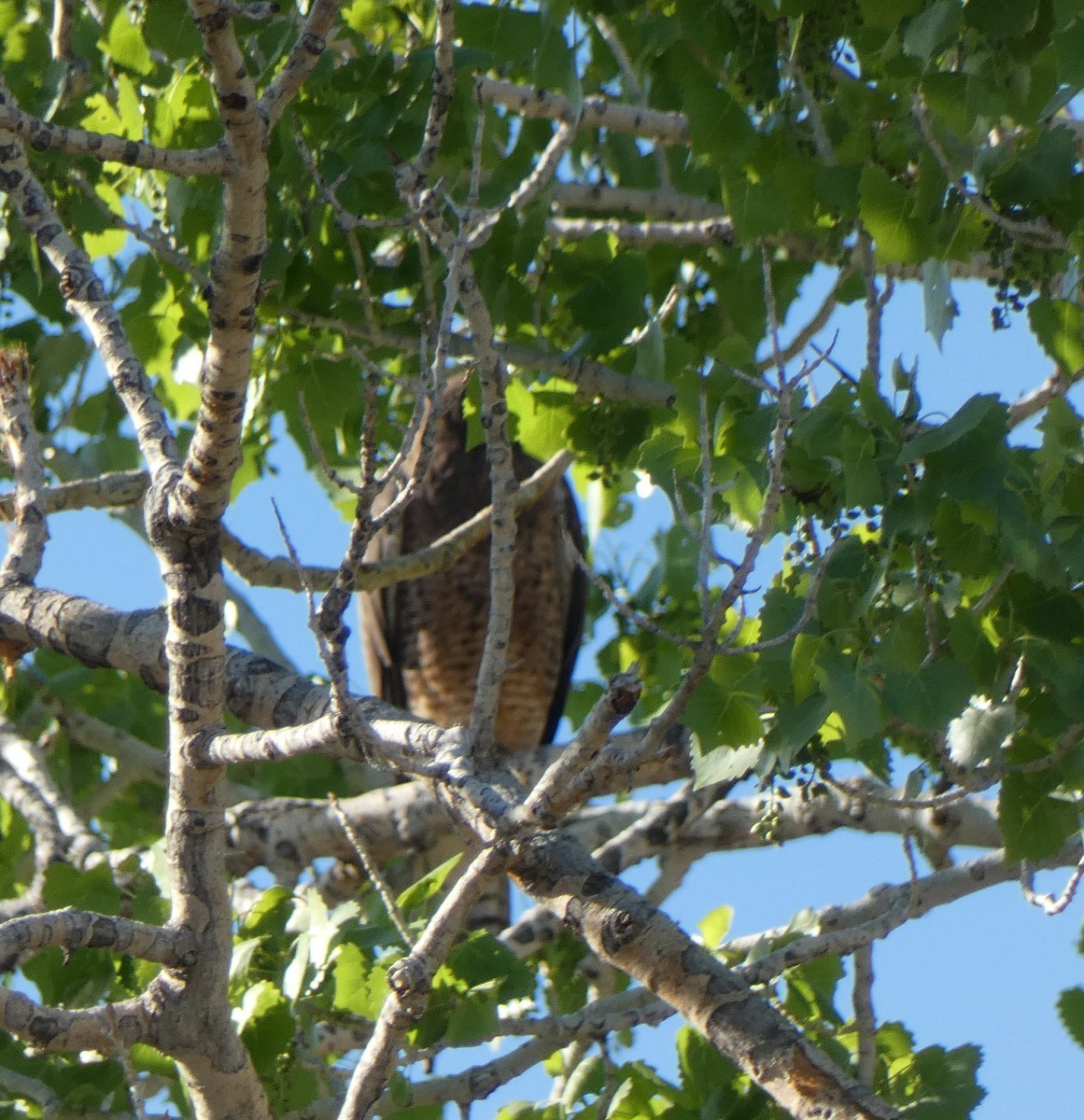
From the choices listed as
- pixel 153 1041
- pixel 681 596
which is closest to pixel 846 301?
pixel 681 596

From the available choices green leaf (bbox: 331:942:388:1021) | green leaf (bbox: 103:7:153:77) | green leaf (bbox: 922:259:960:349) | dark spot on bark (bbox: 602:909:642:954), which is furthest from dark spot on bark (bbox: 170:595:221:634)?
green leaf (bbox: 103:7:153:77)

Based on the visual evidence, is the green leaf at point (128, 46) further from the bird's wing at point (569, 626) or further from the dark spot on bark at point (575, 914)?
the bird's wing at point (569, 626)

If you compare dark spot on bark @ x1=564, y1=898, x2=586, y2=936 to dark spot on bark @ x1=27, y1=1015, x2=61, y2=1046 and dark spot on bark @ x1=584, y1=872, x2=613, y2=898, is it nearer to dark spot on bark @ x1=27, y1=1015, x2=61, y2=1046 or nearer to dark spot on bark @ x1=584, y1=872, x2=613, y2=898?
dark spot on bark @ x1=584, y1=872, x2=613, y2=898

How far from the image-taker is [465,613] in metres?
5.50

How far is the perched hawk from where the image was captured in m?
5.27

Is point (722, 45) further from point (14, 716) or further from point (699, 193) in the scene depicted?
point (14, 716)

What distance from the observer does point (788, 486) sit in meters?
2.07

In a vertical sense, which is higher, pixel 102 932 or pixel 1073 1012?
pixel 102 932

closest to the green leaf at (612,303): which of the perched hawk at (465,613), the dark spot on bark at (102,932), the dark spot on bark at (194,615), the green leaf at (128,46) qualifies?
the green leaf at (128,46)

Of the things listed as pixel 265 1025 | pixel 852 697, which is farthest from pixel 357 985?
pixel 852 697

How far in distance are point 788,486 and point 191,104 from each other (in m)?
1.33

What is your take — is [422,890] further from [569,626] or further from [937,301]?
[569,626]

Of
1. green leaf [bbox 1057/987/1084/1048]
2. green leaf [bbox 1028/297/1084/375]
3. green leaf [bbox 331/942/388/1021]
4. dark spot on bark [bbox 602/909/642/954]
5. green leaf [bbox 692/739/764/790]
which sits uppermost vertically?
green leaf [bbox 1028/297/1084/375]

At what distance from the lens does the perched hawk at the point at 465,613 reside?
5266 mm
